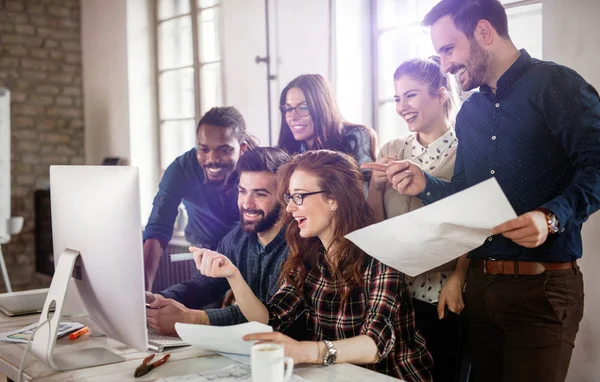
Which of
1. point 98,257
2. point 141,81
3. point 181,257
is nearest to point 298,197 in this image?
point 98,257

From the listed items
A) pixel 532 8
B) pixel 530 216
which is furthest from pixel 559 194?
pixel 532 8

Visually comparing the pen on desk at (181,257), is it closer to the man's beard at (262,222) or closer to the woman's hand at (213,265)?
the man's beard at (262,222)

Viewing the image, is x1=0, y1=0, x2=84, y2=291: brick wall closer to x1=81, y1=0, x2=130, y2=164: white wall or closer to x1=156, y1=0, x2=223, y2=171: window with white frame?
x1=81, y1=0, x2=130, y2=164: white wall

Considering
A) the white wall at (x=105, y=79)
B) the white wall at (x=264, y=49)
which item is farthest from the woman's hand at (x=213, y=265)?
the white wall at (x=105, y=79)

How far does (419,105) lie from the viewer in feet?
6.93

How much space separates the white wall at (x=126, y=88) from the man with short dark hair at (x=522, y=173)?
75.6 inches

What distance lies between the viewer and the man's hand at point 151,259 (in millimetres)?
3141

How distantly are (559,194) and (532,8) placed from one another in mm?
523

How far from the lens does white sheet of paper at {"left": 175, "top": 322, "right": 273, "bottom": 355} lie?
1529 mm

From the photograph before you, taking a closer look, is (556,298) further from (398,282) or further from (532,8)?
(532,8)

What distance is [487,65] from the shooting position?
1.82 metres

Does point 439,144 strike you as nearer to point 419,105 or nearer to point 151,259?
point 419,105

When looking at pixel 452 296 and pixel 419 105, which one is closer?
pixel 452 296

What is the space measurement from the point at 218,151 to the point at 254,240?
553 mm
